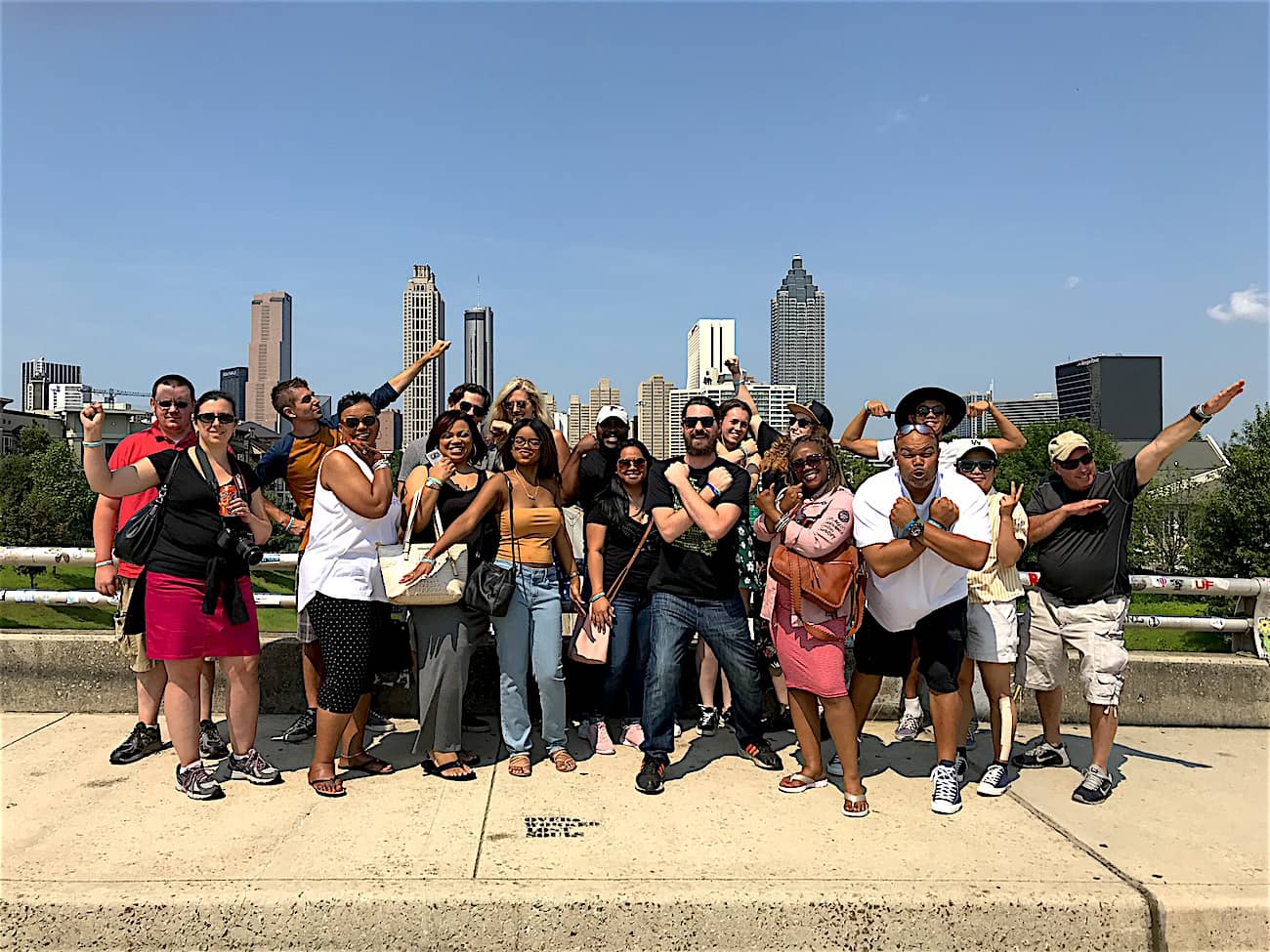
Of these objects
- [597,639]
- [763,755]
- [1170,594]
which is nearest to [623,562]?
[597,639]

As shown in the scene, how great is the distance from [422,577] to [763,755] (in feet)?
7.22

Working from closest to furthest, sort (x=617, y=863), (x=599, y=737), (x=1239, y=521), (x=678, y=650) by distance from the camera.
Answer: (x=617, y=863), (x=678, y=650), (x=599, y=737), (x=1239, y=521)

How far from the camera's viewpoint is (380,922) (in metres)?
3.42

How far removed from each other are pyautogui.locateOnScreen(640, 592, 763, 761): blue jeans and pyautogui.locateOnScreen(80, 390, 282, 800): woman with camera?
6.75 feet

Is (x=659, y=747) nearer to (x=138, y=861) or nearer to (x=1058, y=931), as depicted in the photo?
(x=1058, y=931)

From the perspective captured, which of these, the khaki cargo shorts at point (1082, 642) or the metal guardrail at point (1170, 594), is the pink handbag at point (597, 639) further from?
Answer: the khaki cargo shorts at point (1082, 642)

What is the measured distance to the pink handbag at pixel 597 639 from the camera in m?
5.18

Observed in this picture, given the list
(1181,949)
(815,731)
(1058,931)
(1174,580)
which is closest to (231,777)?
(815,731)

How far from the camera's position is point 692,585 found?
16.2 ft

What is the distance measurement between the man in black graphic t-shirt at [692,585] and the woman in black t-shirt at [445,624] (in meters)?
0.99

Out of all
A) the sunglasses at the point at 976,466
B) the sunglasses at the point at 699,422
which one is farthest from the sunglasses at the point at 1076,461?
the sunglasses at the point at 699,422

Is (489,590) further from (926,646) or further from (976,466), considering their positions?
(976,466)

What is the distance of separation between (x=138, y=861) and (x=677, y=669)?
2.69 meters

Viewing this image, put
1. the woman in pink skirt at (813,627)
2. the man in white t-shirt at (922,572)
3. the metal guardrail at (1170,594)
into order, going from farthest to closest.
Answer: the metal guardrail at (1170,594) < the woman in pink skirt at (813,627) < the man in white t-shirt at (922,572)
